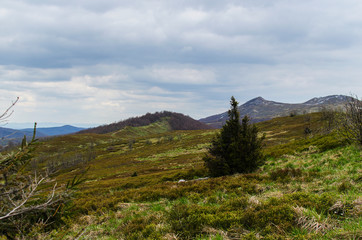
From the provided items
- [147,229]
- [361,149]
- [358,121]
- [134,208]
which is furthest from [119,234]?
[358,121]

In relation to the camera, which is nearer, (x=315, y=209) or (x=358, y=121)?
(x=315, y=209)

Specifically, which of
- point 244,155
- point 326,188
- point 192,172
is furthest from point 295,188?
point 192,172

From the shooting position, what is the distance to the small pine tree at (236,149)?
51.1 ft

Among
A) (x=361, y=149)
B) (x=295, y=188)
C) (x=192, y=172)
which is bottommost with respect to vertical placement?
(x=192, y=172)

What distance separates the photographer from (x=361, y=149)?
38.2 feet

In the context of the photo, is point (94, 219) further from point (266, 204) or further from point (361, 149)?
point (361, 149)

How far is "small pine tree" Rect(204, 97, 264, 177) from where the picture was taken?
51.1ft

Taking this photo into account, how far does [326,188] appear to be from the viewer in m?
6.97

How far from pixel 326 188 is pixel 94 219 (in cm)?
923

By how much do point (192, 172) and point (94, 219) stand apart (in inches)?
563

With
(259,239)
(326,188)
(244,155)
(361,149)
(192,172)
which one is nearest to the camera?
(259,239)

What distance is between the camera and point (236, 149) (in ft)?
51.1

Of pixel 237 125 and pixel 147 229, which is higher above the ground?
pixel 237 125

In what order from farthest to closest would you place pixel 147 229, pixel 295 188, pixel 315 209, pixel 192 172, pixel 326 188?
pixel 192 172 < pixel 295 188 < pixel 326 188 < pixel 147 229 < pixel 315 209
